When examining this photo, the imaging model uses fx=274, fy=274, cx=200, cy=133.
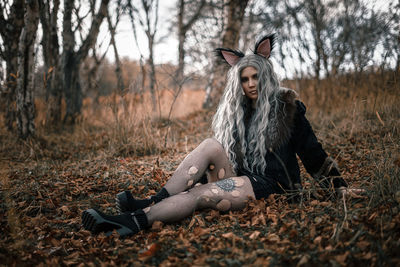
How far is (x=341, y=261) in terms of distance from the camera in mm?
A: 1173

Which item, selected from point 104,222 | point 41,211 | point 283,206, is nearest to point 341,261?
point 283,206

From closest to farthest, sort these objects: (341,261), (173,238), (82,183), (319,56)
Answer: (341,261) → (173,238) → (82,183) → (319,56)

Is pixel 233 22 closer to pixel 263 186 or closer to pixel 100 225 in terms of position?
pixel 263 186

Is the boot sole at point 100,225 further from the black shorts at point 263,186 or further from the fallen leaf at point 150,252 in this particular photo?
the black shorts at point 263,186

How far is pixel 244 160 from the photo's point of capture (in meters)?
2.02

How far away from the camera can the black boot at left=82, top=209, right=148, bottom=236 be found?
161 centimetres

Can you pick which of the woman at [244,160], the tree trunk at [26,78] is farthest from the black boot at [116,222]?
the tree trunk at [26,78]

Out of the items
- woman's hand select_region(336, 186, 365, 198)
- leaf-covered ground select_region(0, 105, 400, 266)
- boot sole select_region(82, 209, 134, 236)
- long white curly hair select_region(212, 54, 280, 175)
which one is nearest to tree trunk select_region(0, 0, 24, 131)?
leaf-covered ground select_region(0, 105, 400, 266)

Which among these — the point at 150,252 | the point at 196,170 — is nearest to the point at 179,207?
the point at 196,170

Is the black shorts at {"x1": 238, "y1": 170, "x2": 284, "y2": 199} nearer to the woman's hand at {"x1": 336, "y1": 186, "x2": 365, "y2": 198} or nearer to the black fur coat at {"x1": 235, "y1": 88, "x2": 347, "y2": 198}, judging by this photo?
the black fur coat at {"x1": 235, "y1": 88, "x2": 347, "y2": 198}

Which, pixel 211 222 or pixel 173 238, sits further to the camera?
pixel 211 222

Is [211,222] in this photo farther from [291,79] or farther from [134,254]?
[291,79]

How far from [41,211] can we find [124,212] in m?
0.84

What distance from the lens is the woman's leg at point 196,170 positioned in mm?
1820
